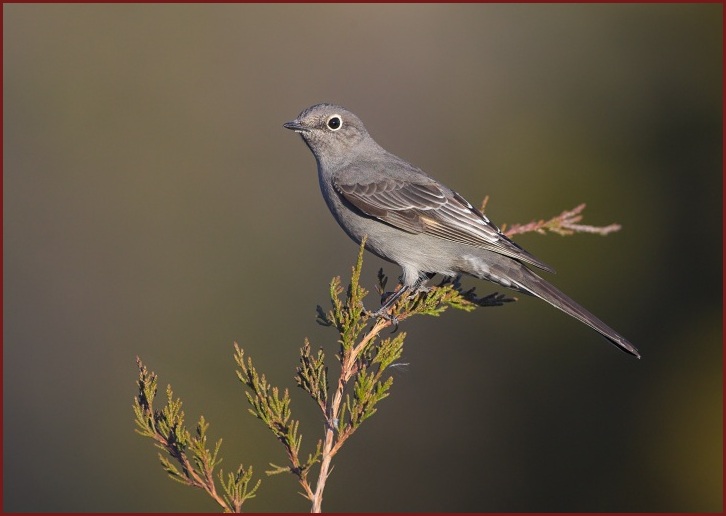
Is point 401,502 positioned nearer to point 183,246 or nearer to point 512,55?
point 183,246

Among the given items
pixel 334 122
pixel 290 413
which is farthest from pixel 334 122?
pixel 290 413

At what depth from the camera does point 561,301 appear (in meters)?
4.98

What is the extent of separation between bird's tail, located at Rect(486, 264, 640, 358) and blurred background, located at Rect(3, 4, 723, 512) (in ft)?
8.94

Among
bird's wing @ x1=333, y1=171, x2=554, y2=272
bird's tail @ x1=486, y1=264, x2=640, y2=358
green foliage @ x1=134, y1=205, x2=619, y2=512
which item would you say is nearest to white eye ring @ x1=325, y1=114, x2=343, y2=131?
bird's wing @ x1=333, y1=171, x2=554, y2=272

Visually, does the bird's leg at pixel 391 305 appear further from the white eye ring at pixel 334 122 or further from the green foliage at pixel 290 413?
the white eye ring at pixel 334 122

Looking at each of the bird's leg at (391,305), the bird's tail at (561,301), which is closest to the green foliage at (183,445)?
the bird's leg at (391,305)

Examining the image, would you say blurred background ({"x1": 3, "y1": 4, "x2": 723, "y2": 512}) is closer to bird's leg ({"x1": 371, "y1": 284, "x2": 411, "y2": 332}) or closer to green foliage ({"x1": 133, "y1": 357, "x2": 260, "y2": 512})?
bird's leg ({"x1": 371, "y1": 284, "x2": 411, "y2": 332})

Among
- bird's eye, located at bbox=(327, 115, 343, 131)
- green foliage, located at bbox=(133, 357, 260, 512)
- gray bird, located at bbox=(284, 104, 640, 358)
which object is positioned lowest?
green foliage, located at bbox=(133, 357, 260, 512)

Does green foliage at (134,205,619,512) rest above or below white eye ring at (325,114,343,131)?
below

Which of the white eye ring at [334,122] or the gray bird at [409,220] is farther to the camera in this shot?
the white eye ring at [334,122]

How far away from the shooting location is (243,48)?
52.7 ft

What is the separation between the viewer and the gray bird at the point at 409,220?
5.27m

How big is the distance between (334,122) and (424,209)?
A: 43.8 inches

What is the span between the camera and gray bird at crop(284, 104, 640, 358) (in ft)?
17.3
